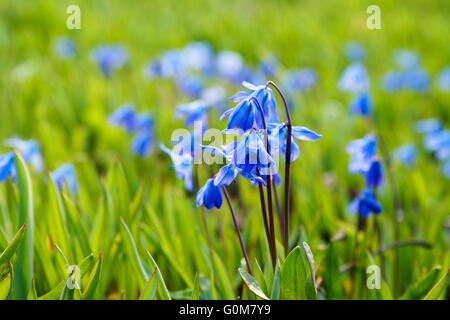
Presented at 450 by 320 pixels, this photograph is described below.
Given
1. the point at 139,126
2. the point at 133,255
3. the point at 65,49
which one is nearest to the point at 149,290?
the point at 133,255

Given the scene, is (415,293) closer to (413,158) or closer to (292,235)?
(292,235)

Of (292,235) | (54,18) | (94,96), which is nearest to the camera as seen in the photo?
(292,235)

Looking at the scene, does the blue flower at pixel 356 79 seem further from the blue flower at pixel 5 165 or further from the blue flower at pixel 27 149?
the blue flower at pixel 5 165

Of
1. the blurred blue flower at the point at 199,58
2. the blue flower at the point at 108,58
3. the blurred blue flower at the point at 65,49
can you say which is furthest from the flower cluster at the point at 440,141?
the blurred blue flower at the point at 65,49

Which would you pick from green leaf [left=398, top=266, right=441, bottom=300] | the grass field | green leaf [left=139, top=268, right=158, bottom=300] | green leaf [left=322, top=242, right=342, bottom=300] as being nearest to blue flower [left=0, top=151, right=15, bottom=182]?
the grass field

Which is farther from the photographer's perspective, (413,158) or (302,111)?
(302,111)

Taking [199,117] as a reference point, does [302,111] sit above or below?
above

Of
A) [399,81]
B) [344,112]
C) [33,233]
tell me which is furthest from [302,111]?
[33,233]

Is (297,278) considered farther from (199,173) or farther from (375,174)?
(199,173)

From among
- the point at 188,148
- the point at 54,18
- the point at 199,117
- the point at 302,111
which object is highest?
the point at 54,18
